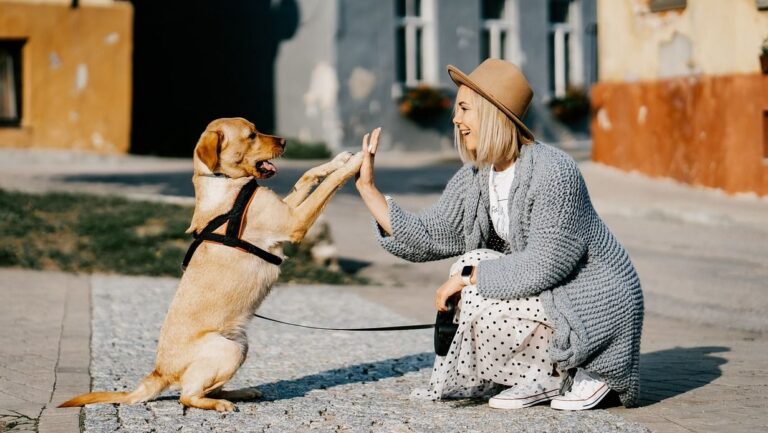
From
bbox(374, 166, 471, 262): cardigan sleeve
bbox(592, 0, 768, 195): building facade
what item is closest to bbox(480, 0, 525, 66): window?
bbox(592, 0, 768, 195): building facade

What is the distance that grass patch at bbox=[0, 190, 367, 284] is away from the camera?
10391 mm

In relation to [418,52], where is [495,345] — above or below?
below

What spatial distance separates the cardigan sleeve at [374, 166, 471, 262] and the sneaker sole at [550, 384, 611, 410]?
0.95 m

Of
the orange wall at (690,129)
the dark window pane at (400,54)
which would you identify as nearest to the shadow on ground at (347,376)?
the orange wall at (690,129)

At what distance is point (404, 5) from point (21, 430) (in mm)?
19537

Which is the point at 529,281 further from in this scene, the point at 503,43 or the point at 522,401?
the point at 503,43

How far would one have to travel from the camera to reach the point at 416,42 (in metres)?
23.9

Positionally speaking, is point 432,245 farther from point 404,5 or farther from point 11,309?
point 404,5

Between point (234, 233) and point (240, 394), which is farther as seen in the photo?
point (240, 394)

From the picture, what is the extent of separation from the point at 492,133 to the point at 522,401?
Answer: 1.27 metres

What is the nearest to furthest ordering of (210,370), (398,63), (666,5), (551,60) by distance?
(210,370), (666,5), (398,63), (551,60)

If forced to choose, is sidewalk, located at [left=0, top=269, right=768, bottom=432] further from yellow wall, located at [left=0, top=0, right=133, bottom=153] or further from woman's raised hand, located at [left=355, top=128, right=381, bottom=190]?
yellow wall, located at [left=0, top=0, right=133, bottom=153]

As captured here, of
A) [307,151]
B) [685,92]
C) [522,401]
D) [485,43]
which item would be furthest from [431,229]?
[485,43]

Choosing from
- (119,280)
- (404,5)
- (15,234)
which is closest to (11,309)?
(119,280)
